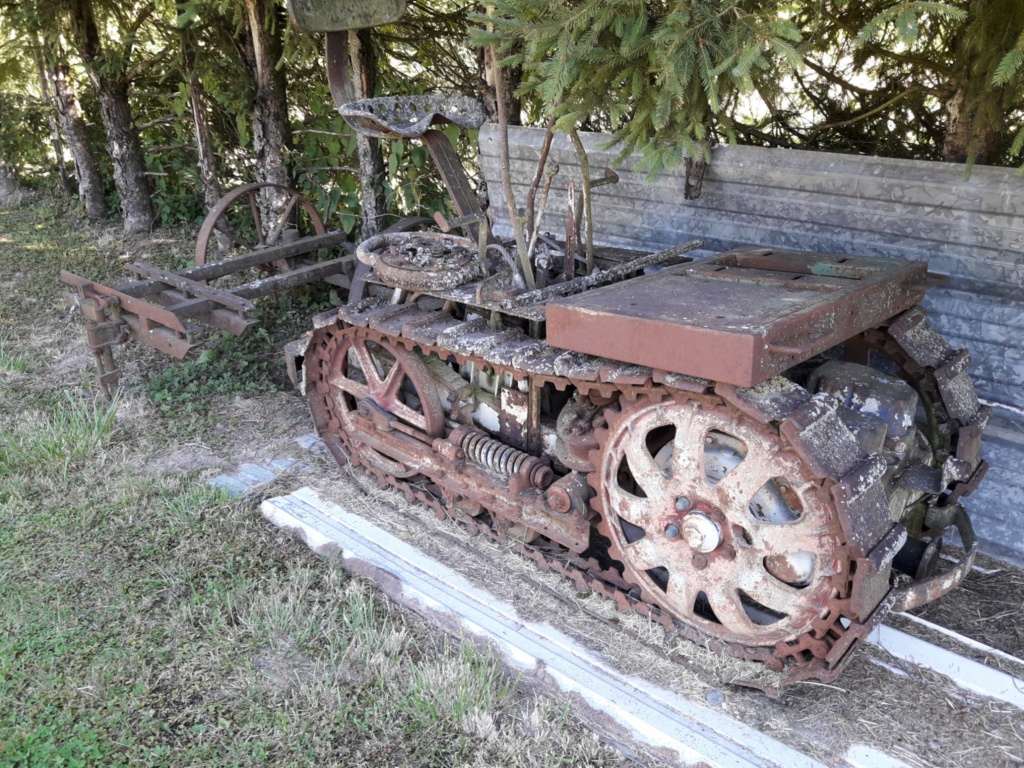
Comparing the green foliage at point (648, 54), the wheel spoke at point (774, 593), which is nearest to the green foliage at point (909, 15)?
the green foliage at point (648, 54)

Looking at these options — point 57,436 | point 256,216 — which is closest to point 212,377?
point 57,436

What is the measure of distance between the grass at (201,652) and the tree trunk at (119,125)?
505cm

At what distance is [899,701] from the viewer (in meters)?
3.26

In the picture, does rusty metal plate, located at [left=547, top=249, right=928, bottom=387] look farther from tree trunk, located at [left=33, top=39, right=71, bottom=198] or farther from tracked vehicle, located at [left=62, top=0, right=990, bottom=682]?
tree trunk, located at [left=33, top=39, right=71, bottom=198]

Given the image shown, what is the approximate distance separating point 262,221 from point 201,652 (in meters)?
4.81

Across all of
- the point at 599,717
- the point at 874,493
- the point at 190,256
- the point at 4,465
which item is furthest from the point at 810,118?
the point at 190,256

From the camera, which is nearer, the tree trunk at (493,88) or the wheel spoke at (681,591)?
the wheel spoke at (681,591)

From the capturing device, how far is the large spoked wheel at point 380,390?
4.27 meters

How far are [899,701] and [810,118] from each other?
3.89m

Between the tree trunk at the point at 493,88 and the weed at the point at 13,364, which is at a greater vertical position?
the tree trunk at the point at 493,88

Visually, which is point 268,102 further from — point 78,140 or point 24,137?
point 24,137

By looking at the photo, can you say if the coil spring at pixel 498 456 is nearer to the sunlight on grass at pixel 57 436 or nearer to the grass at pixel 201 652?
the grass at pixel 201 652

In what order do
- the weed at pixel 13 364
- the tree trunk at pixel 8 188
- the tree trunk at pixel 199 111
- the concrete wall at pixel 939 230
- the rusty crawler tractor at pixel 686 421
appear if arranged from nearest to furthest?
the rusty crawler tractor at pixel 686 421 → the concrete wall at pixel 939 230 → the weed at pixel 13 364 → the tree trunk at pixel 199 111 → the tree trunk at pixel 8 188

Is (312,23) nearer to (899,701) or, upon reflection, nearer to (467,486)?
(467,486)
